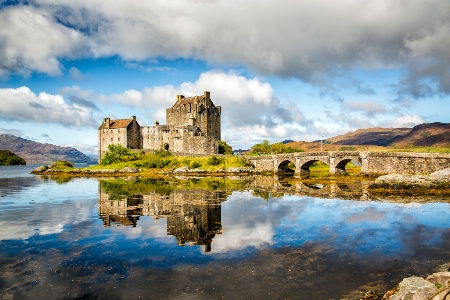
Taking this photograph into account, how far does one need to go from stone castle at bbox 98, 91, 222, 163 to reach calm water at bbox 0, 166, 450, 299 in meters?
56.7

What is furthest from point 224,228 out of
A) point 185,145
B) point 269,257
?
point 185,145

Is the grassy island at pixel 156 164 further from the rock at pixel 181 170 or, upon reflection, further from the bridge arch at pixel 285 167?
the bridge arch at pixel 285 167

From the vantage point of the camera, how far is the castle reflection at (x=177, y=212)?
700 inches

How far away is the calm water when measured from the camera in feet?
35.6

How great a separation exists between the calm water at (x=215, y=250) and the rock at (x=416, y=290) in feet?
4.71

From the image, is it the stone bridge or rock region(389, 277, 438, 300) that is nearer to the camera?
rock region(389, 277, 438, 300)

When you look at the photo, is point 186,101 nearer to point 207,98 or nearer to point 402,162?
point 207,98

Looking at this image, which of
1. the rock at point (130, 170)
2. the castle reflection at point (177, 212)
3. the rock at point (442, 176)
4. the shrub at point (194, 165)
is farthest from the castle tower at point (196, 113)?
the rock at point (442, 176)

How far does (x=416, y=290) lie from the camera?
8.57m

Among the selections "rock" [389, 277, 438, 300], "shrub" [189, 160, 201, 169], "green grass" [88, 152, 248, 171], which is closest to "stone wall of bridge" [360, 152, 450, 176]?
"green grass" [88, 152, 248, 171]

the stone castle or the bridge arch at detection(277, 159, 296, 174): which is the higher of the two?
the stone castle

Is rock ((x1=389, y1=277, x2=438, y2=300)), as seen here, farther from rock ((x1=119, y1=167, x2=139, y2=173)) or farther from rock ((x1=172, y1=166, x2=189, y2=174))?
rock ((x1=119, y1=167, x2=139, y2=173))

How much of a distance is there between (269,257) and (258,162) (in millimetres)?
58106

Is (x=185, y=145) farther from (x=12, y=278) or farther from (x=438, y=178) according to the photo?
(x=12, y=278)
